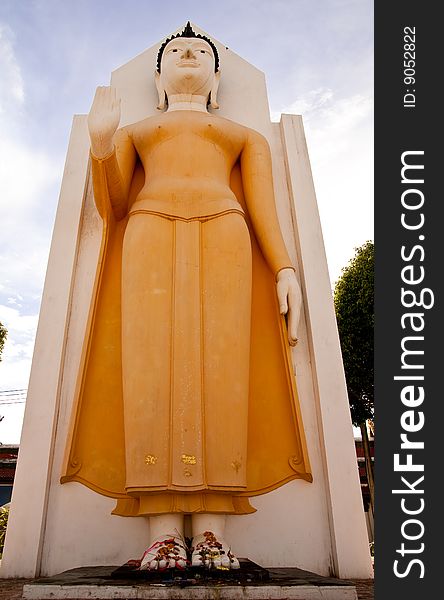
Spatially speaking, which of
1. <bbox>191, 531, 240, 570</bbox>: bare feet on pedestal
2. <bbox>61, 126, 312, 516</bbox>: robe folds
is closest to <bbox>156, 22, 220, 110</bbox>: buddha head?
<bbox>61, 126, 312, 516</bbox>: robe folds

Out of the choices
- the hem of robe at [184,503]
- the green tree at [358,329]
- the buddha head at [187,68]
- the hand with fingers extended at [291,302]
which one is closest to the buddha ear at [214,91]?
the buddha head at [187,68]

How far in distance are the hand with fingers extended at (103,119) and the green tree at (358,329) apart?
6.75m

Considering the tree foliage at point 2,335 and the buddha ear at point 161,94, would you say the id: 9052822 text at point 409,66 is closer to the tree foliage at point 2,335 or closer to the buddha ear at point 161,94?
the buddha ear at point 161,94

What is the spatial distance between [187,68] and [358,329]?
6075mm

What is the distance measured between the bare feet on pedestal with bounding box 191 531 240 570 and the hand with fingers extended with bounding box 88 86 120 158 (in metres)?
2.20

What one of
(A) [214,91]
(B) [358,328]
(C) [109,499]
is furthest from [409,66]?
(B) [358,328]

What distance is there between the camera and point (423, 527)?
1933 millimetres

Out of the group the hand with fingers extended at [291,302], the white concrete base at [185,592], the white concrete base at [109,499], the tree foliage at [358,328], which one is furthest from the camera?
the tree foliage at [358,328]

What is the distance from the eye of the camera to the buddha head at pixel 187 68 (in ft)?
13.4

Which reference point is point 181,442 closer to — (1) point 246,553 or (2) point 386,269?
(1) point 246,553

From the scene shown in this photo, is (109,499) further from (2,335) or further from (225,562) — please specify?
(2,335)

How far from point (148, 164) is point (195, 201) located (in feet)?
1.99

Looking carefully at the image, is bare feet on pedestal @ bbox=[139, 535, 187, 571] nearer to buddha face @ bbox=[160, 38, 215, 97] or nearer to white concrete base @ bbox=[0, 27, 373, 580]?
white concrete base @ bbox=[0, 27, 373, 580]

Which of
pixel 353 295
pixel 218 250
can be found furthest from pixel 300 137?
pixel 353 295
